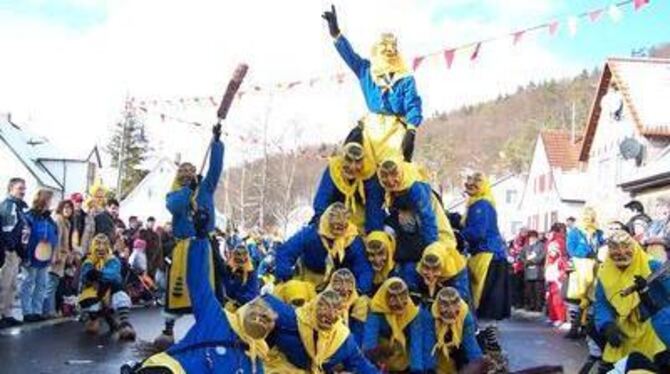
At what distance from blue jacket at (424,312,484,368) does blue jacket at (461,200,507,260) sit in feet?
6.32

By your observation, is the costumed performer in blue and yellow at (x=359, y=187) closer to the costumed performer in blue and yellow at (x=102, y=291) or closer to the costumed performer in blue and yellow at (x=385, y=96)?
the costumed performer in blue and yellow at (x=385, y=96)

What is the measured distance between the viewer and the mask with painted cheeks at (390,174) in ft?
30.7

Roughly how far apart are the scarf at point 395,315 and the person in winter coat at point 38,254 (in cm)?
640

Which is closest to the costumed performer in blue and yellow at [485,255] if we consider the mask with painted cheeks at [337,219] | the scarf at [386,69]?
the scarf at [386,69]

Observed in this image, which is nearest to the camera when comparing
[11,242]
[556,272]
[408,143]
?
[408,143]

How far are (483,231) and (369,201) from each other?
1.49 meters

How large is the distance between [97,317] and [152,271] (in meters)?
6.82

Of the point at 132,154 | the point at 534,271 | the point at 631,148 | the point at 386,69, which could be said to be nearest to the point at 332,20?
the point at 386,69

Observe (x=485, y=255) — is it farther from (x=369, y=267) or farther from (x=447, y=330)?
(x=447, y=330)

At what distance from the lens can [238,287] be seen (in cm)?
1166

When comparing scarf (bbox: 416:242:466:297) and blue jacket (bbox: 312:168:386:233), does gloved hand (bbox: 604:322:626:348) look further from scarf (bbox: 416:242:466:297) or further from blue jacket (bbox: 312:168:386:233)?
blue jacket (bbox: 312:168:386:233)

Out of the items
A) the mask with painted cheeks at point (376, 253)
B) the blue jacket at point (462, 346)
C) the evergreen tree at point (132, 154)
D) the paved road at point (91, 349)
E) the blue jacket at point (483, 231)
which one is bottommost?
the paved road at point (91, 349)

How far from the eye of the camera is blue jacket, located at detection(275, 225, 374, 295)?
9203mm

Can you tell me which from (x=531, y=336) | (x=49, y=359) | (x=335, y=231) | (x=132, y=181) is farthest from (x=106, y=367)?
(x=132, y=181)
